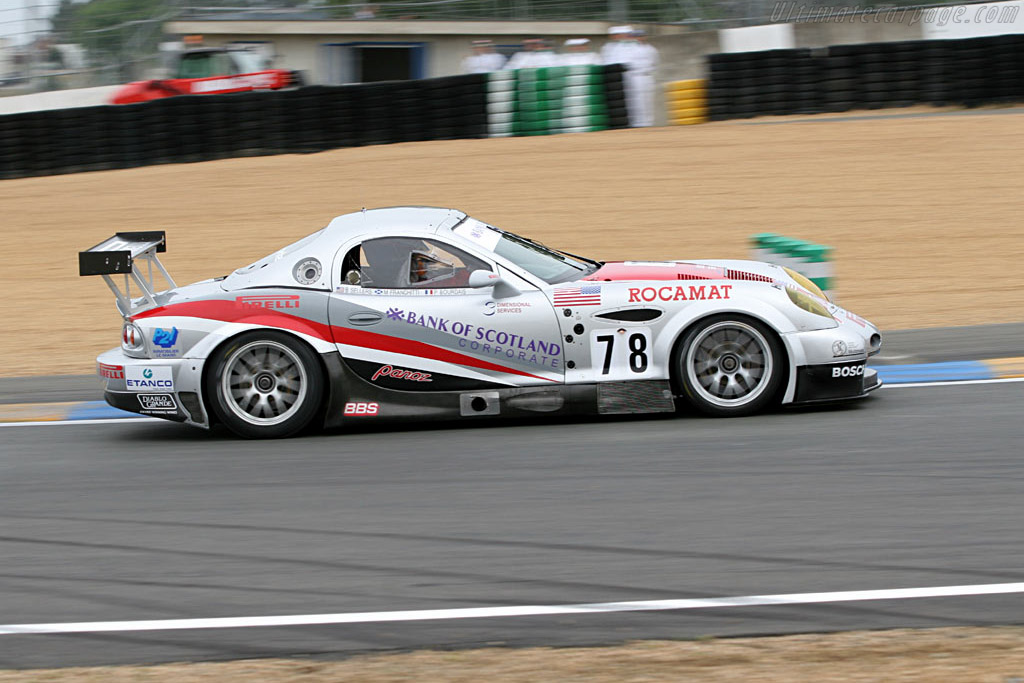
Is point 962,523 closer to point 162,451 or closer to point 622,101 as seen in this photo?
point 162,451

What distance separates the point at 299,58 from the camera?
102ft

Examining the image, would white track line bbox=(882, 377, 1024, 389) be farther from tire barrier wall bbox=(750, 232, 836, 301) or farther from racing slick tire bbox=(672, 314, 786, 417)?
racing slick tire bbox=(672, 314, 786, 417)

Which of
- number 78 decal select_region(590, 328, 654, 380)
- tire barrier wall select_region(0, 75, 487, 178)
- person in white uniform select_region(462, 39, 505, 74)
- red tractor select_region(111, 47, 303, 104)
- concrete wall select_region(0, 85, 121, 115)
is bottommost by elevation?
number 78 decal select_region(590, 328, 654, 380)

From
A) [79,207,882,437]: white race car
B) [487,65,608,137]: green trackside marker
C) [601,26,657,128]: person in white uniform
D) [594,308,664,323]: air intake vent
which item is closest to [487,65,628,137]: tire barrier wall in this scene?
[487,65,608,137]: green trackside marker

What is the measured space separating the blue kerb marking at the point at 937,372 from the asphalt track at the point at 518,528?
43cm

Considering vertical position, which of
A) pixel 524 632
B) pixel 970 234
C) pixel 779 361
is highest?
pixel 970 234

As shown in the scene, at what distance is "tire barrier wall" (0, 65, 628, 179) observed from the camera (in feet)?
61.3

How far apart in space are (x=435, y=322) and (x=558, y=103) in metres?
12.9

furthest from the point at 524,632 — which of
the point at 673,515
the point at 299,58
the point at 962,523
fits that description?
the point at 299,58

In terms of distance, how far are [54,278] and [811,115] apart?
11.8 meters

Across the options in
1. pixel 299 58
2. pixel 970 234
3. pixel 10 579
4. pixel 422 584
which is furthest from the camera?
pixel 299 58

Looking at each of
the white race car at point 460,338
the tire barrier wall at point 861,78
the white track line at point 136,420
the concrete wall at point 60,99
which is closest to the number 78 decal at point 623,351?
the white race car at point 460,338

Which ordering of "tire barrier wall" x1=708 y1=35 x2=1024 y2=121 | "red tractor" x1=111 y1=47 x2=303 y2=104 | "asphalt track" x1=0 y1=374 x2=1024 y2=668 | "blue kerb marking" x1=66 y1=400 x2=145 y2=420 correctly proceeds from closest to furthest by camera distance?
"asphalt track" x1=0 y1=374 x2=1024 y2=668
"blue kerb marking" x1=66 y1=400 x2=145 y2=420
"tire barrier wall" x1=708 y1=35 x2=1024 y2=121
"red tractor" x1=111 y1=47 x2=303 y2=104

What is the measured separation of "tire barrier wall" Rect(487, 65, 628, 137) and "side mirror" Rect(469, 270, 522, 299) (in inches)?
489
